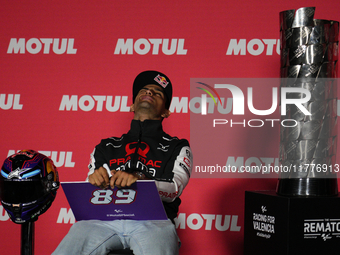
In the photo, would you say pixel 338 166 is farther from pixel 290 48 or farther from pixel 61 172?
pixel 61 172

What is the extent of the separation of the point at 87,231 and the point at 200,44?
1.45 metres

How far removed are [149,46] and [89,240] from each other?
142 centimetres

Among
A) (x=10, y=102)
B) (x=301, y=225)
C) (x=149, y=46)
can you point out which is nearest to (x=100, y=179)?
(x=301, y=225)

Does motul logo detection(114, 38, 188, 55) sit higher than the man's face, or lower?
higher

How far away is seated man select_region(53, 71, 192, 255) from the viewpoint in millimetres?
1296

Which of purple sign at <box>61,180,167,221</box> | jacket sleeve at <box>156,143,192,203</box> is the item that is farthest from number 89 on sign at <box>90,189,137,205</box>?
jacket sleeve at <box>156,143,192,203</box>

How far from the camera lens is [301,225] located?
4.32ft

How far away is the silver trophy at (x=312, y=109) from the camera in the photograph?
139 cm

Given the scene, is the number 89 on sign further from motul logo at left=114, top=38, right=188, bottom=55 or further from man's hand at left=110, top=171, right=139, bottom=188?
motul logo at left=114, top=38, right=188, bottom=55

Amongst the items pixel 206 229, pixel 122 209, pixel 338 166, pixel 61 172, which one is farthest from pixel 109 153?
pixel 338 166

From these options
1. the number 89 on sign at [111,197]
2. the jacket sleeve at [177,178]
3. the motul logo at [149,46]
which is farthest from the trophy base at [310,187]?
the motul logo at [149,46]

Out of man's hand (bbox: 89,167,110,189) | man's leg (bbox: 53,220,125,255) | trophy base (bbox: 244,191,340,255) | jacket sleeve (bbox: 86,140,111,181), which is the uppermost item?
jacket sleeve (bbox: 86,140,111,181)

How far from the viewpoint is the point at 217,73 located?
91.7 inches

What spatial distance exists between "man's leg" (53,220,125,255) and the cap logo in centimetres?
76
